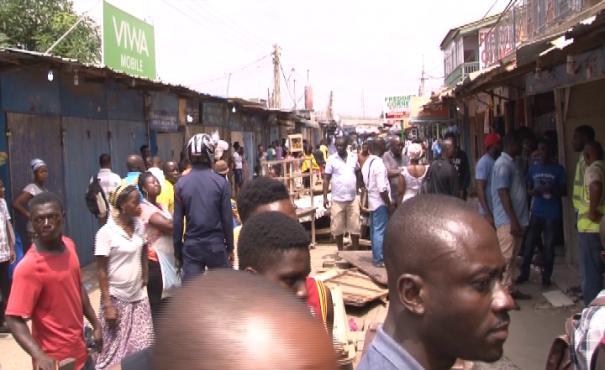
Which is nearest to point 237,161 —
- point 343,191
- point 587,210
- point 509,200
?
point 343,191

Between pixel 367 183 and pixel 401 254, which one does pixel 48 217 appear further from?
pixel 367 183

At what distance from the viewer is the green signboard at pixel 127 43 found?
11.9 m

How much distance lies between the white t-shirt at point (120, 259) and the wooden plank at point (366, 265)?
11.6 ft

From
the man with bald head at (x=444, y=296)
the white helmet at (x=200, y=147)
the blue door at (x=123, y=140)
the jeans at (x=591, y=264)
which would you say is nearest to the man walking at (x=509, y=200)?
the jeans at (x=591, y=264)

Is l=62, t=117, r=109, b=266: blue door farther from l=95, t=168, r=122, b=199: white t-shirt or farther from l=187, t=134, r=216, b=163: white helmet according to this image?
l=187, t=134, r=216, b=163: white helmet

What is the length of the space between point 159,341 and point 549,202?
7.36 metres

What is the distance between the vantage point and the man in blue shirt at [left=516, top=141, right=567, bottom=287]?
25.0 ft

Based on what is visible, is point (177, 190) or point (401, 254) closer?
point (401, 254)

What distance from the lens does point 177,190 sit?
5059 millimetres

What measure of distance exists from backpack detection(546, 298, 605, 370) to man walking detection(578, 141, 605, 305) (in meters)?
3.69

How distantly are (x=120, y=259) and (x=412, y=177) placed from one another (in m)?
5.50

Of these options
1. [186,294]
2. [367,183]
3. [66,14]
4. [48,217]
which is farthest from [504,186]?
[66,14]

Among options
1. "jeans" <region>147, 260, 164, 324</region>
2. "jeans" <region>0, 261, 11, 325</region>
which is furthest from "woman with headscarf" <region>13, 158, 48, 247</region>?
"jeans" <region>147, 260, 164, 324</region>

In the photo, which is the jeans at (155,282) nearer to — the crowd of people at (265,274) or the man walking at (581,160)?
the crowd of people at (265,274)
